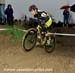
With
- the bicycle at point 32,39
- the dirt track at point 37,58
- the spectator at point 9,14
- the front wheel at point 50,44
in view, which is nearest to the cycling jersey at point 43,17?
the bicycle at point 32,39

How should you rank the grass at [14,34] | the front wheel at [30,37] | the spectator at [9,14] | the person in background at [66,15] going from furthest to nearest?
the person in background at [66,15]
the spectator at [9,14]
the grass at [14,34]
the front wheel at [30,37]

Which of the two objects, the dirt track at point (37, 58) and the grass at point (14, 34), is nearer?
the dirt track at point (37, 58)

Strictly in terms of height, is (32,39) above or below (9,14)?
below

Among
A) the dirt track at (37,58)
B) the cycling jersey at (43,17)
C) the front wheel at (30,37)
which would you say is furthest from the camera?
the cycling jersey at (43,17)

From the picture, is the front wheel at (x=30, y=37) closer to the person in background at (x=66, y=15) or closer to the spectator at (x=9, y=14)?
the spectator at (x=9, y=14)

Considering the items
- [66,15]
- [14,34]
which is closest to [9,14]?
[66,15]

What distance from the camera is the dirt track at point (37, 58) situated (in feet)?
33.7

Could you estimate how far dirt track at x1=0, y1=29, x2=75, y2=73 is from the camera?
1027 cm

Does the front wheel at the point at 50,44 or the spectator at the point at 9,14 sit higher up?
the spectator at the point at 9,14

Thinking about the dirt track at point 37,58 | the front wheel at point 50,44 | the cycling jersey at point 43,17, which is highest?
the cycling jersey at point 43,17

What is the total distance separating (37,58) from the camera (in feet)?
37.6

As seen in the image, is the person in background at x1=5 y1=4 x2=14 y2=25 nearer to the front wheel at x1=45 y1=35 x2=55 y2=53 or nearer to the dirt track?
the dirt track

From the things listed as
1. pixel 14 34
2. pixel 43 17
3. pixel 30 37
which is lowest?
pixel 14 34

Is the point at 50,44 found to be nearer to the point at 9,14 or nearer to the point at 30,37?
the point at 30,37
